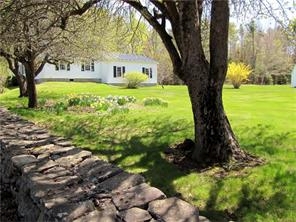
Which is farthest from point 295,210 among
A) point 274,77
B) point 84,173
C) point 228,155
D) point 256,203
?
point 274,77

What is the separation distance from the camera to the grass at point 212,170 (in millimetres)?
5430

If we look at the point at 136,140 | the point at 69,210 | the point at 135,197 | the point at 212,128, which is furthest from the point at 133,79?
the point at 69,210

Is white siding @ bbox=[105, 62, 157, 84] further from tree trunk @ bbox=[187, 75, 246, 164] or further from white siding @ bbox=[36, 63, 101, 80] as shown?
tree trunk @ bbox=[187, 75, 246, 164]

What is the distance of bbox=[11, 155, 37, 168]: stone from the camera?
21.1 ft

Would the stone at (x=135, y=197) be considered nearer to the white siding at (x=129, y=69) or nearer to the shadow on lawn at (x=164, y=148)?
the shadow on lawn at (x=164, y=148)

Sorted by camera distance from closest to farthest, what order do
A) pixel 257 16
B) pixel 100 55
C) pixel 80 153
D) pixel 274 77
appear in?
pixel 80 153 → pixel 257 16 → pixel 100 55 → pixel 274 77

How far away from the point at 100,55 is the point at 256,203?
64.0 feet

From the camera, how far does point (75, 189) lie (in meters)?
5.00

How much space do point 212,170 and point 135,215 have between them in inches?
116

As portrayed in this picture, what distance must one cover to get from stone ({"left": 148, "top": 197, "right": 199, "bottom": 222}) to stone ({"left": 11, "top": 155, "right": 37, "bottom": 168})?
2.87 meters

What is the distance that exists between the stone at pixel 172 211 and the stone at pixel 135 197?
11 centimetres

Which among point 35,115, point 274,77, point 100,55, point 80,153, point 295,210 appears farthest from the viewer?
point 274,77

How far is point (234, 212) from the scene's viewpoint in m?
5.24

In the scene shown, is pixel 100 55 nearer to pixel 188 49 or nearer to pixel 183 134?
pixel 183 134
